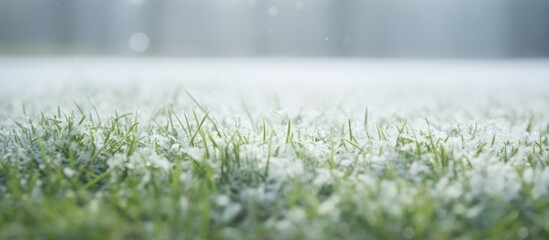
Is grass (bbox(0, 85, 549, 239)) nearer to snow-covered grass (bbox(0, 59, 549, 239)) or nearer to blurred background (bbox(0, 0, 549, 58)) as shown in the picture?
snow-covered grass (bbox(0, 59, 549, 239))

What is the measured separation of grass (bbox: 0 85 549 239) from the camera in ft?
4.14

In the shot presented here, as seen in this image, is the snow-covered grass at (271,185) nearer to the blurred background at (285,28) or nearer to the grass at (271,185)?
the grass at (271,185)

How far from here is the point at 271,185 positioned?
1.52 metres

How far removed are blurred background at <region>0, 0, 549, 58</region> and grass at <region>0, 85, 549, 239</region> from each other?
24208 millimetres

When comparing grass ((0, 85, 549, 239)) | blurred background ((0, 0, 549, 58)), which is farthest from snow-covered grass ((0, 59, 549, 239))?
blurred background ((0, 0, 549, 58))

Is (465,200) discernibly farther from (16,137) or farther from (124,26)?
(124,26)

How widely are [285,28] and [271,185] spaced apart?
25.1 meters

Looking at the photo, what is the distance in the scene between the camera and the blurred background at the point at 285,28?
2587cm

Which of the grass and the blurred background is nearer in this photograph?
the grass

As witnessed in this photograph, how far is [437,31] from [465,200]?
27.9 m

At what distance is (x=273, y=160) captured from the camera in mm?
1626

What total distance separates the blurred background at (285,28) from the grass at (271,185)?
24208 millimetres

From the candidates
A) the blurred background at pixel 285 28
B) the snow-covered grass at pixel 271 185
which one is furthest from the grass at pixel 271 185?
the blurred background at pixel 285 28

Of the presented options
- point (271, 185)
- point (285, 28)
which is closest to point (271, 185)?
point (271, 185)
